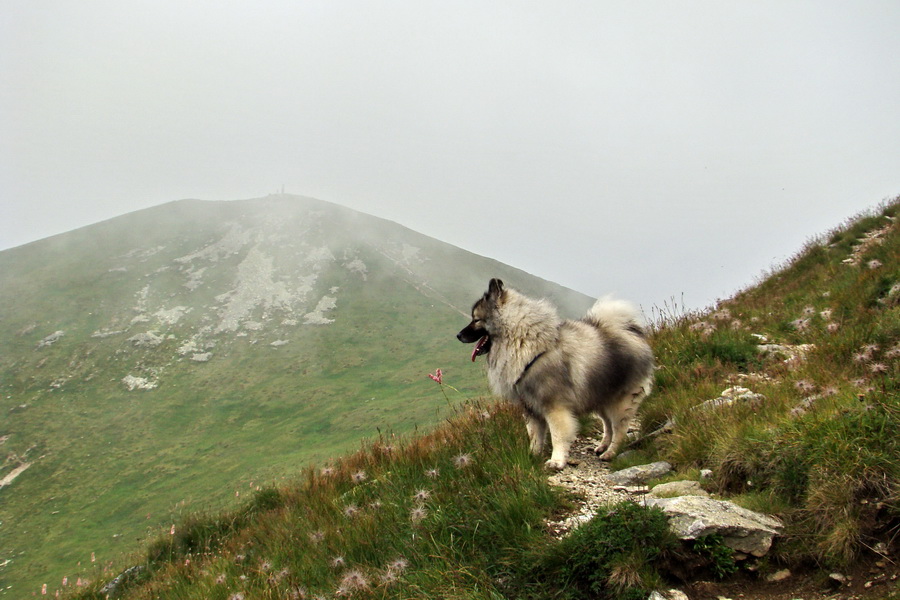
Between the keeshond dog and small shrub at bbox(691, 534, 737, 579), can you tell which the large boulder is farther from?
the keeshond dog

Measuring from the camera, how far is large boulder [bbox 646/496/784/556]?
3.84 m

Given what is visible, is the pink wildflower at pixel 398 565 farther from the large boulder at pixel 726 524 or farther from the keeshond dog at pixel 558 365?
the keeshond dog at pixel 558 365

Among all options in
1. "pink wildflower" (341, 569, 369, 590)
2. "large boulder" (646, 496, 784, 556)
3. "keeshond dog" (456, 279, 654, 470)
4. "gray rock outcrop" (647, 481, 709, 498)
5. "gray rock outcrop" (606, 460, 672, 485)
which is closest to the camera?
"large boulder" (646, 496, 784, 556)

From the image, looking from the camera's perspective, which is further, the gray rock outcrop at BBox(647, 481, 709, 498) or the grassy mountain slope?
the gray rock outcrop at BBox(647, 481, 709, 498)

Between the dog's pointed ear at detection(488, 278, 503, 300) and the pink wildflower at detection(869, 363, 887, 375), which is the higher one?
the dog's pointed ear at detection(488, 278, 503, 300)

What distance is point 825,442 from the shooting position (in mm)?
4156

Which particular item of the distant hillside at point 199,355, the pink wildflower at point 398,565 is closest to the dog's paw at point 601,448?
the pink wildflower at point 398,565

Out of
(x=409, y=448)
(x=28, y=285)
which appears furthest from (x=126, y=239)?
(x=409, y=448)

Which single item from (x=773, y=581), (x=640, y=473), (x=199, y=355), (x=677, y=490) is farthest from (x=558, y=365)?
(x=199, y=355)

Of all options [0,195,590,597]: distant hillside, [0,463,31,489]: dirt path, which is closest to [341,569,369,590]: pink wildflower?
[0,195,590,597]: distant hillside

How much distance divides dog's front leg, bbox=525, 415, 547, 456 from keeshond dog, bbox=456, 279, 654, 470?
0.01 meters

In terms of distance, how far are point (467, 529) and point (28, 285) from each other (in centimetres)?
13498

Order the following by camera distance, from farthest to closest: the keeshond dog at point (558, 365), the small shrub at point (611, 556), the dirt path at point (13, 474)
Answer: the dirt path at point (13, 474), the keeshond dog at point (558, 365), the small shrub at point (611, 556)

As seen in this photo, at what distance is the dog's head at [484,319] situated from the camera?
7738 mm
